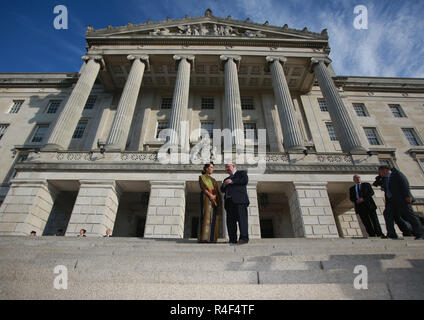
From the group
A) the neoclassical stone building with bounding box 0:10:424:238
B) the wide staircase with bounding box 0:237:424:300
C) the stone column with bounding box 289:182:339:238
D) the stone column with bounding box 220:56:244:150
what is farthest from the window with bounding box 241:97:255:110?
the wide staircase with bounding box 0:237:424:300

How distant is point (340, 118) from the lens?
15.3 m

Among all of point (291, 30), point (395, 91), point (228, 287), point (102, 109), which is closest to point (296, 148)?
point (228, 287)

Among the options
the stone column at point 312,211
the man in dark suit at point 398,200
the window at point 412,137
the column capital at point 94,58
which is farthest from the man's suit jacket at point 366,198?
the column capital at point 94,58

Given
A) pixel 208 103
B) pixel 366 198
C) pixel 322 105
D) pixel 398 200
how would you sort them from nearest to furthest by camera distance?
pixel 398 200 < pixel 366 198 < pixel 322 105 < pixel 208 103

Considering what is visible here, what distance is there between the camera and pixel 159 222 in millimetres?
11258

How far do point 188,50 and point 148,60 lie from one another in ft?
12.4

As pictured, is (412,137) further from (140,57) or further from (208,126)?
(140,57)

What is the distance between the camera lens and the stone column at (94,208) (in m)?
11.1

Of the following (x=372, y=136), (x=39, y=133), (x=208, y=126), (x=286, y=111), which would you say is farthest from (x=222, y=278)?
(x=39, y=133)

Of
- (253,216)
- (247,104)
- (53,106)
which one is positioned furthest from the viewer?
(53,106)

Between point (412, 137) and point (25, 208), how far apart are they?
33.0 m

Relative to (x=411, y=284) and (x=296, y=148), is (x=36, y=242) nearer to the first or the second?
(x=411, y=284)

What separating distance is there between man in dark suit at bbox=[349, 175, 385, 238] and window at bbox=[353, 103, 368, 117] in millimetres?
18914
